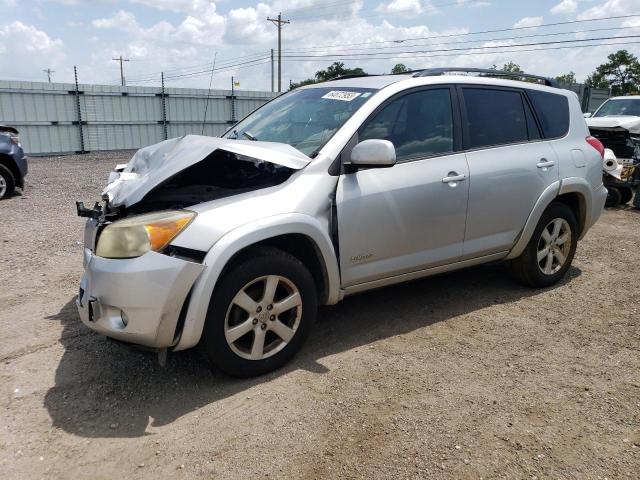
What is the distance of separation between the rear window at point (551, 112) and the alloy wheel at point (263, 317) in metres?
2.87

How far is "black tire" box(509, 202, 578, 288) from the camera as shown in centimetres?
469

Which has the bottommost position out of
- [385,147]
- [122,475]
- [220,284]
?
[122,475]

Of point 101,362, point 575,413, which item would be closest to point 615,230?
point 575,413

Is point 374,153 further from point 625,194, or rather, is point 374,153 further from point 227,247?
point 625,194

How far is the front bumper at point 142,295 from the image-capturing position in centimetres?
280

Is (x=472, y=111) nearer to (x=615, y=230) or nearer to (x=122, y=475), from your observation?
(x=122, y=475)

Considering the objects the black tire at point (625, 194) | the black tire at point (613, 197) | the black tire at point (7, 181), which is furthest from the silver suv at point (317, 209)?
the black tire at point (7, 181)

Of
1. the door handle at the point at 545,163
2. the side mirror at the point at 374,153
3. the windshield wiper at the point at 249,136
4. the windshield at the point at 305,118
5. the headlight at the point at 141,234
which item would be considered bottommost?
the headlight at the point at 141,234

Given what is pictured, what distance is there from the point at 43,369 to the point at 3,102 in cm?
1635

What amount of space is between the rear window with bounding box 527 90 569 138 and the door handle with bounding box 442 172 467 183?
1263 mm

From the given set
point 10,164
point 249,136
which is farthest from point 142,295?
point 10,164

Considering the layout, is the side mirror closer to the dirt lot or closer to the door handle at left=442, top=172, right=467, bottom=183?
the door handle at left=442, top=172, right=467, bottom=183

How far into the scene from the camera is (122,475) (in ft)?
8.07

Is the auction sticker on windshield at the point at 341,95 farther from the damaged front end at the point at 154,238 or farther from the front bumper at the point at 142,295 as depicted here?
the front bumper at the point at 142,295
